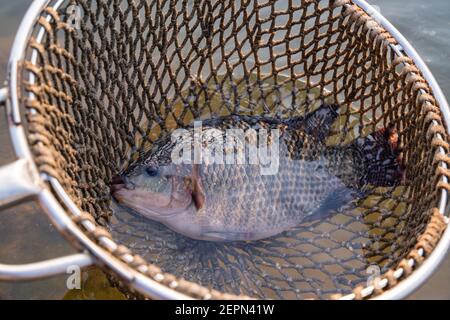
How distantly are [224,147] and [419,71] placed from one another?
3.34 ft

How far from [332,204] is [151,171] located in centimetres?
100

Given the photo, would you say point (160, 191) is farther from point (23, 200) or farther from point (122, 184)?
point (23, 200)

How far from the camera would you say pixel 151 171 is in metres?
2.66

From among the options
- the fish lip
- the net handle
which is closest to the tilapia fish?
the fish lip

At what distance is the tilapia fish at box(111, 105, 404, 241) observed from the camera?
2666mm

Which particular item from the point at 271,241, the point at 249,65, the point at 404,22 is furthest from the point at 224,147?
the point at 404,22

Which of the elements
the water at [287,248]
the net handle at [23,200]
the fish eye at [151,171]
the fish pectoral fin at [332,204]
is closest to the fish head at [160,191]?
the fish eye at [151,171]

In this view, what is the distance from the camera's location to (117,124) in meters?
2.96

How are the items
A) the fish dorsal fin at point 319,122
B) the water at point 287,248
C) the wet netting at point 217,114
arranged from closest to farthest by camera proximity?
the wet netting at point 217,114, the water at point 287,248, the fish dorsal fin at point 319,122

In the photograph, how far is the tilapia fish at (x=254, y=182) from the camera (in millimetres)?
2666

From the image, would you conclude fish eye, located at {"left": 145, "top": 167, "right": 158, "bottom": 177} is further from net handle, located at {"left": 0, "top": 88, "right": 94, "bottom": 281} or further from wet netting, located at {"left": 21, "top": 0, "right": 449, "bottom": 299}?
net handle, located at {"left": 0, "top": 88, "right": 94, "bottom": 281}

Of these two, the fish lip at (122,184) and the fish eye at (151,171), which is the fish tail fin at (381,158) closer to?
the fish eye at (151,171)

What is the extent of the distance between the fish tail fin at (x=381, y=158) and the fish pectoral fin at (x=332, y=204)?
126 millimetres

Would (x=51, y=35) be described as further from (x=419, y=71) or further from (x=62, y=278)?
(x=419, y=71)
